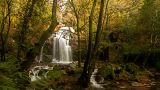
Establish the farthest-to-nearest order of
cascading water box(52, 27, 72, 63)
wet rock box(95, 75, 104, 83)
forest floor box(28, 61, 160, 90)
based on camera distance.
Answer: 1. cascading water box(52, 27, 72, 63)
2. wet rock box(95, 75, 104, 83)
3. forest floor box(28, 61, 160, 90)

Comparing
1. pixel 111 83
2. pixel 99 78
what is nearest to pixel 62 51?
pixel 99 78

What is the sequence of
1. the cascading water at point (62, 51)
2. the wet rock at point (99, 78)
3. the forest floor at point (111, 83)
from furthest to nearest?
1. the cascading water at point (62, 51)
2. the wet rock at point (99, 78)
3. the forest floor at point (111, 83)

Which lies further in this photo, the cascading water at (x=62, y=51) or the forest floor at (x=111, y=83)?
the cascading water at (x=62, y=51)

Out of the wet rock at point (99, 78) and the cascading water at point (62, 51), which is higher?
the cascading water at point (62, 51)

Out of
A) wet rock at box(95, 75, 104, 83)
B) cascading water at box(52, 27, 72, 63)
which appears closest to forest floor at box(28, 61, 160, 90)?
wet rock at box(95, 75, 104, 83)

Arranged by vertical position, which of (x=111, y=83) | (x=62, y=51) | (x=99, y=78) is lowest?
(x=111, y=83)

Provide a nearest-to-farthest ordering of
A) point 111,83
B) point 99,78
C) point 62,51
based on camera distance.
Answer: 1. point 111,83
2. point 99,78
3. point 62,51

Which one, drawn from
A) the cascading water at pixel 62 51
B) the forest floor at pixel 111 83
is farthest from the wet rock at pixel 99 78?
the cascading water at pixel 62 51

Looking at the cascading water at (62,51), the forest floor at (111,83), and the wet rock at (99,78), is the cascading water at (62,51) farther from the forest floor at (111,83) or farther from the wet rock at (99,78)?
the forest floor at (111,83)

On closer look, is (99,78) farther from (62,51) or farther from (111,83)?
(62,51)

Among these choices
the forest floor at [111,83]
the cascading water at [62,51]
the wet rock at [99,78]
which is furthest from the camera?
the cascading water at [62,51]

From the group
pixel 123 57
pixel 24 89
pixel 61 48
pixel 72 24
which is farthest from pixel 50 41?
pixel 24 89

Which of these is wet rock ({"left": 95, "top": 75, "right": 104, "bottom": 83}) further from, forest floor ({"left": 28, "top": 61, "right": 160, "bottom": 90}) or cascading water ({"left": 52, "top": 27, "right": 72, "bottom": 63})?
cascading water ({"left": 52, "top": 27, "right": 72, "bottom": 63})

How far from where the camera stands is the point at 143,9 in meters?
31.0
